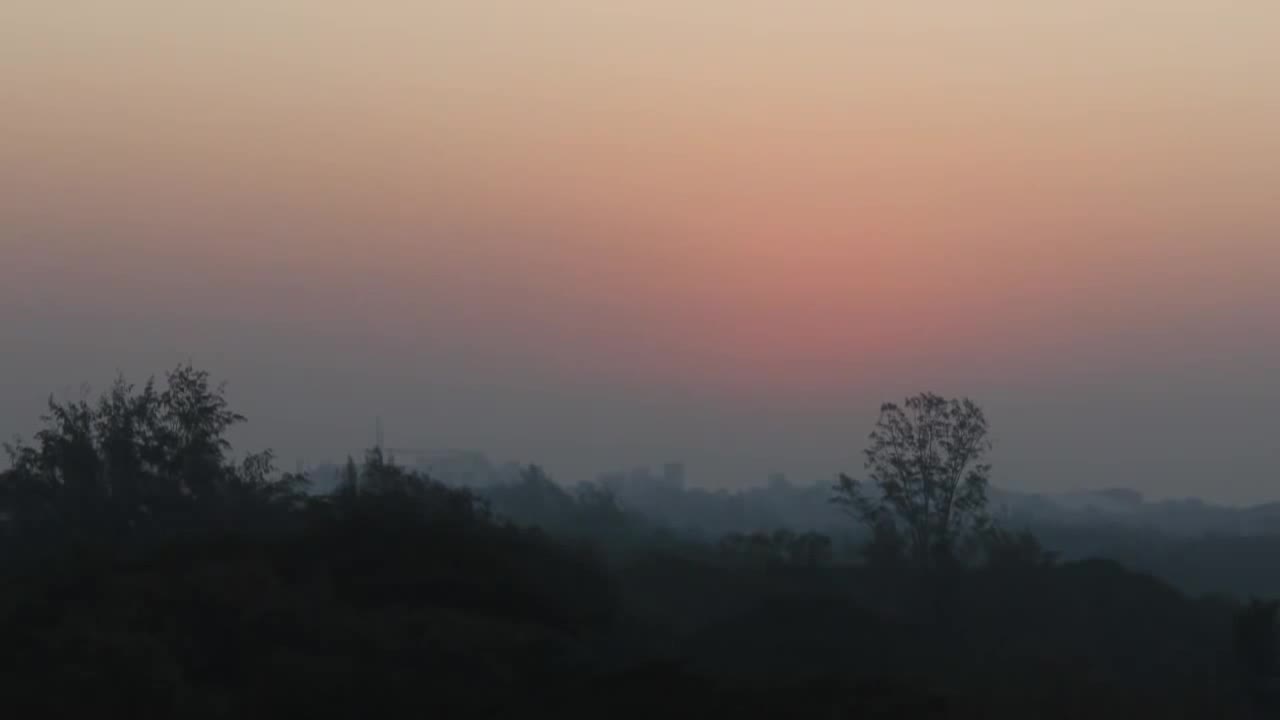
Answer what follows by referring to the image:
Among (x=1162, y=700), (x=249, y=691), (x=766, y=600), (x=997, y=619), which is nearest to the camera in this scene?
(x=249, y=691)

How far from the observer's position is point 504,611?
35.0 metres

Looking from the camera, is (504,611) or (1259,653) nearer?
(504,611)

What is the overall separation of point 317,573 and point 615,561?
25946 mm

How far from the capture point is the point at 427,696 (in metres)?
28.4

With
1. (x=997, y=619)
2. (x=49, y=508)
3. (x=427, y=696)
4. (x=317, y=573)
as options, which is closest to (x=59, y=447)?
(x=49, y=508)

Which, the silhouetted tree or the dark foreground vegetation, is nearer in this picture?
the dark foreground vegetation

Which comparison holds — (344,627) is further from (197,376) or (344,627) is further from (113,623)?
(197,376)

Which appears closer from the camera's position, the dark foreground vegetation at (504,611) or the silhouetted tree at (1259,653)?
the dark foreground vegetation at (504,611)

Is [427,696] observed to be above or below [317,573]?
below

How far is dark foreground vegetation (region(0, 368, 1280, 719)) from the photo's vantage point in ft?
92.2

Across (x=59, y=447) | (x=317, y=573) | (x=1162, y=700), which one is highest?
(x=59, y=447)

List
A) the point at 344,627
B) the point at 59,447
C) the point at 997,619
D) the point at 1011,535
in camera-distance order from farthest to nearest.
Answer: the point at 1011,535, the point at 997,619, the point at 59,447, the point at 344,627

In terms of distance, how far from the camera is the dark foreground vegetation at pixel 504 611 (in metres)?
28.1

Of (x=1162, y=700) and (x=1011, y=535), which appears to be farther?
(x=1011, y=535)
